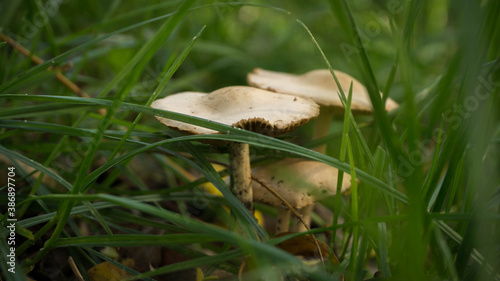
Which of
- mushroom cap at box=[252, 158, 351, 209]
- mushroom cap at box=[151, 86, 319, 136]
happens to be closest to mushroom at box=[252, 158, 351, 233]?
mushroom cap at box=[252, 158, 351, 209]

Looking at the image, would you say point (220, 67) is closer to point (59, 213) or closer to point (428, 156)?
point (428, 156)

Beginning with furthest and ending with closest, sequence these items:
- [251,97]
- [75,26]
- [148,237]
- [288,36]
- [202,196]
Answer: [288,36]
[75,26]
[202,196]
[251,97]
[148,237]

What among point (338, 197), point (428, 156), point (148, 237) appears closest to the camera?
point (148, 237)

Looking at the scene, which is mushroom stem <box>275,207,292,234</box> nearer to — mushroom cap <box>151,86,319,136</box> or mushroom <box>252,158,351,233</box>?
mushroom <box>252,158,351,233</box>

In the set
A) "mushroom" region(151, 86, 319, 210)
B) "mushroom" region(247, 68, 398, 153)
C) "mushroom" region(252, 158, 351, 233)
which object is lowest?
"mushroom" region(252, 158, 351, 233)

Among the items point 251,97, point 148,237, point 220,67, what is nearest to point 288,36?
point 220,67

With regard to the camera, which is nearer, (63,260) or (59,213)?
(59,213)
